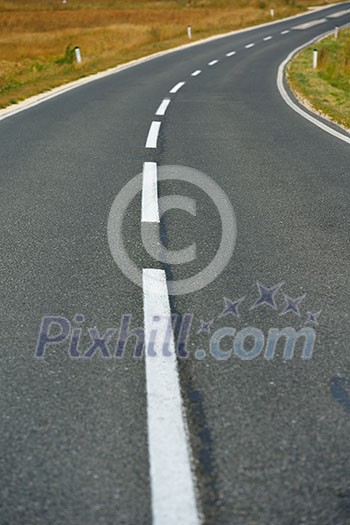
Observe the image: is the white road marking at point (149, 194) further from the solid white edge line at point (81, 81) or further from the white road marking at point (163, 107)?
the solid white edge line at point (81, 81)

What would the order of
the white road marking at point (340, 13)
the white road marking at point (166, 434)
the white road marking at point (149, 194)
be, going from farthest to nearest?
the white road marking at point (340, 13), the white road marking at point (149, 194), the white road marking at point (166, 434)

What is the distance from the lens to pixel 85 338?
11.4 feet

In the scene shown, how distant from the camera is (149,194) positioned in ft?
22.0

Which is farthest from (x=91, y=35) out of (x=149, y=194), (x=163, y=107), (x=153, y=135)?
(x=149, y=194)

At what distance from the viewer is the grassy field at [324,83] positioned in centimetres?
1331

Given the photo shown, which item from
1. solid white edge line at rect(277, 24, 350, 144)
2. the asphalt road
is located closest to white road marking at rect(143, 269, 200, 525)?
the asphalt road

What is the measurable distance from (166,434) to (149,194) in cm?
440

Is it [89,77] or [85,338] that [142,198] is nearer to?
[85,338]

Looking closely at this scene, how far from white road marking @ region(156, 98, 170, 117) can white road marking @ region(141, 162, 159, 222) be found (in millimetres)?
5030

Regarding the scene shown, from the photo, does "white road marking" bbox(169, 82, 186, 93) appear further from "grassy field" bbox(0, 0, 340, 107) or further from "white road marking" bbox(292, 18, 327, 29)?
"white road marking" bbox(292, 18, 327, 29)

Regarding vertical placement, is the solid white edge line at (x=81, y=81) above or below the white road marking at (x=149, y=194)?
below

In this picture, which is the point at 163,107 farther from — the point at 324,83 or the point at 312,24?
the point at 312,24

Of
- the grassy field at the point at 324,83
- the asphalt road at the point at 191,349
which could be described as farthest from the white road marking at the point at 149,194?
the grassy field at the point at 324,83

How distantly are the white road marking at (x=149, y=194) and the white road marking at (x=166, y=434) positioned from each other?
7.47 ft
